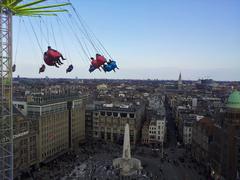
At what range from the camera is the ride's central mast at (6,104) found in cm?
2728

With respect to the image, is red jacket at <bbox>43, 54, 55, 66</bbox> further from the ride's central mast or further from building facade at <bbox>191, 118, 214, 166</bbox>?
building facade at <bbox>191, 118, 214, 166</bbox>

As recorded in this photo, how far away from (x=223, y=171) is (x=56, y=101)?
42.8 meters

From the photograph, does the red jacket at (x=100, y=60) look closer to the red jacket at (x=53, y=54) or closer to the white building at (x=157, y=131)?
the red jacket at (x=53, y=54)

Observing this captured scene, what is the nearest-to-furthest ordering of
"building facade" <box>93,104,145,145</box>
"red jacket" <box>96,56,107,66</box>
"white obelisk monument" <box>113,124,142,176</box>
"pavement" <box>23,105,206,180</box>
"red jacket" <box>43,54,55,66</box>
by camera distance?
"red jacket" <box>43,54,55,66</box>, "red jacket" <box>96,56,107,66</box>, "pavement" <box>23,105,206,180</box>, "white obelisk monument" <box>113,124,142,176</box>, "building facade" <box>93,104,145,145</box>

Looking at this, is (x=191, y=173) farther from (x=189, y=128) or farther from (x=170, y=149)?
(x=189, y=128)

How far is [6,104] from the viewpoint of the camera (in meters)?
30.0

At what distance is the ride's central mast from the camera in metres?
27.3

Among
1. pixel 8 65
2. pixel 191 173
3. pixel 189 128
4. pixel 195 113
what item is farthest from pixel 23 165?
pixel 195 113

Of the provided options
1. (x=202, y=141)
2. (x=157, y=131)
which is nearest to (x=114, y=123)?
(x=157, y=131)

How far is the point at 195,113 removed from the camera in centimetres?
11994

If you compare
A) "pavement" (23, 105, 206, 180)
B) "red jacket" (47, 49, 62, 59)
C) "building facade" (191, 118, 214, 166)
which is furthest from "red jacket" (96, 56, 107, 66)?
"building facade" (191, 118, 214, 166)

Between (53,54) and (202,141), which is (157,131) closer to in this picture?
(202,141)

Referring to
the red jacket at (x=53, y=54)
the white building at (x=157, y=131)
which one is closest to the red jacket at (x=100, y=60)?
the red jacket at (x=53, y=54)

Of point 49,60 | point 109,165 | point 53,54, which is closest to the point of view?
point 53,54
